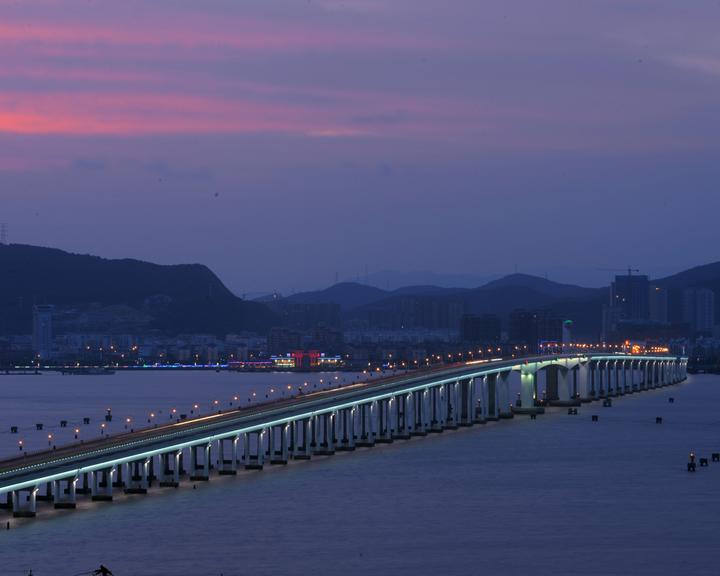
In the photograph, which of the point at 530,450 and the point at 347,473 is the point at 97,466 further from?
the point at 530,450

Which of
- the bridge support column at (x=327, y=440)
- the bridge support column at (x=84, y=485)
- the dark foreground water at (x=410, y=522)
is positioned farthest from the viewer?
the bridge support column at (x=327, y=440)

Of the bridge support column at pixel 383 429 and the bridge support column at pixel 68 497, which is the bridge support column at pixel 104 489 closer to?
the bridge support column at pixel 68 497

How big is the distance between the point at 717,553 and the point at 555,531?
8255 millimetres

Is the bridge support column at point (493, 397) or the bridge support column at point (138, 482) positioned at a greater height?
the bridge support column at point (493, 397)

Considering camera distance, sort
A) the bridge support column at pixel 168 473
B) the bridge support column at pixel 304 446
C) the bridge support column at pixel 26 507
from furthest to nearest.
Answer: the bridge support column at pixel 304 446
the bridge support column at pixel 168 473
the bridge support column at pixel 26 507

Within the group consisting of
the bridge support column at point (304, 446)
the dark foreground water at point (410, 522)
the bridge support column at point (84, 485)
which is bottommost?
the dark foreground water at point (410, 522)

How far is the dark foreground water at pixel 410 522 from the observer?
6606cm

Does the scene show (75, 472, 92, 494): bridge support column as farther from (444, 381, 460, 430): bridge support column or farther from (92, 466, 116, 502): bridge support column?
(444, 381, 460, 430): bridge support column

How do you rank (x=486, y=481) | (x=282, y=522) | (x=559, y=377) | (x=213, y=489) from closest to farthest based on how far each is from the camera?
(x=282, y=522)
(x=213, y=489)
(x=486, y=481)
(x=559, y=377)

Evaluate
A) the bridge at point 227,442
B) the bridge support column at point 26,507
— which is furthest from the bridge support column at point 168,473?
the bridge support column at point 26,507

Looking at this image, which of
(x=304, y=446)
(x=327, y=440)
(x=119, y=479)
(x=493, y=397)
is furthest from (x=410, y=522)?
(x=493, y=397)

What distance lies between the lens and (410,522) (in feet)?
255

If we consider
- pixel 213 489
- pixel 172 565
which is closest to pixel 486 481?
pixel 213 489

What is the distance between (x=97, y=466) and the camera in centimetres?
8069
